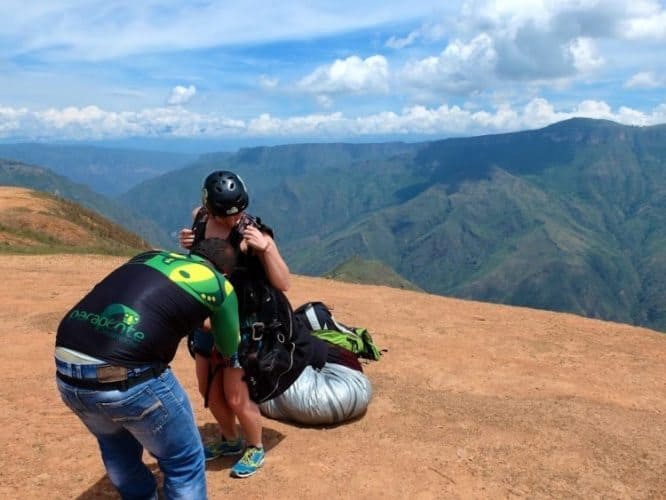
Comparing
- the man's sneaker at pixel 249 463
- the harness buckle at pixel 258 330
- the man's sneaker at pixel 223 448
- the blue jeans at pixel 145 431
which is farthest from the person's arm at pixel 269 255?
the man's sneaker at pixel 223 448

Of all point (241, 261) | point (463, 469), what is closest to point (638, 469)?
point (463, 469)

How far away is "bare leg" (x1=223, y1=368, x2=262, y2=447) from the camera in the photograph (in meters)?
5.30

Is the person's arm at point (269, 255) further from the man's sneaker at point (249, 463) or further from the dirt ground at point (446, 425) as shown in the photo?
the dirt ground at point (446, 425)

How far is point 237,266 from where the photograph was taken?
5105mm

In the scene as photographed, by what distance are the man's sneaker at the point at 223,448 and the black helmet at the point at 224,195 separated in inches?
104

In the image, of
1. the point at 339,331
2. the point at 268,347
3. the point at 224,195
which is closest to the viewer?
the point at 224,195

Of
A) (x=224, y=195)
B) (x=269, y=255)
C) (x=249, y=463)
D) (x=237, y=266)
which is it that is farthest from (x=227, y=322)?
(x=249, y=463)

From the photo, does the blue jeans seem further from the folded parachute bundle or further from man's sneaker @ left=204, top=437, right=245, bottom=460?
the folded parachute bundle

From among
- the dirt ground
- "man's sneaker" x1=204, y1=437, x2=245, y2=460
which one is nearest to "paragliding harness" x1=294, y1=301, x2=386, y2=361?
the dirt ground

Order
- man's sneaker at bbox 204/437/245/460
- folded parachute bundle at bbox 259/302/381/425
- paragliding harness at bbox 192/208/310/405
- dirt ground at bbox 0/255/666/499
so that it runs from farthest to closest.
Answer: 1. folded parachute bundle at bbox 259/302/381/425
2. man's sneaker at bbox 204/437/245/460
3. dirt ground at bbox 0/255/666/499
4. paragliding harness at bbox 192/208/310/405

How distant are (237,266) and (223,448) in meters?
2.19

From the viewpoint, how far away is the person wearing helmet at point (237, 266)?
4.88 m

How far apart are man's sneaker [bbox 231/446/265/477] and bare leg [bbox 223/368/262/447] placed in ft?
0.85

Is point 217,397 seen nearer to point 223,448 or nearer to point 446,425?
point 223,448
